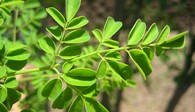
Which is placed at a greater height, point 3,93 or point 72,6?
point 72,6

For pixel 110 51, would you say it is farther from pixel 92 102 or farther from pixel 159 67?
pixel 159 67

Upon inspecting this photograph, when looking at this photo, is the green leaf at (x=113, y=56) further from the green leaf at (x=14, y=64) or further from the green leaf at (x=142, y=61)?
the green leaf at (x=14, y=64)

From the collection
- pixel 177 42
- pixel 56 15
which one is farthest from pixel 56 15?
pixel 177 42

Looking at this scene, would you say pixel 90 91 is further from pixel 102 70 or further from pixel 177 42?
pixel 177 42

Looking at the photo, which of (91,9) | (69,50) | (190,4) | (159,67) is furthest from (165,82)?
(69,50)

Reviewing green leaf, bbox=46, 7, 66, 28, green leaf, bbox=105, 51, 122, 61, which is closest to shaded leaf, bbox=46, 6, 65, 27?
green leaf, bbox=46, 7, 66, 28
